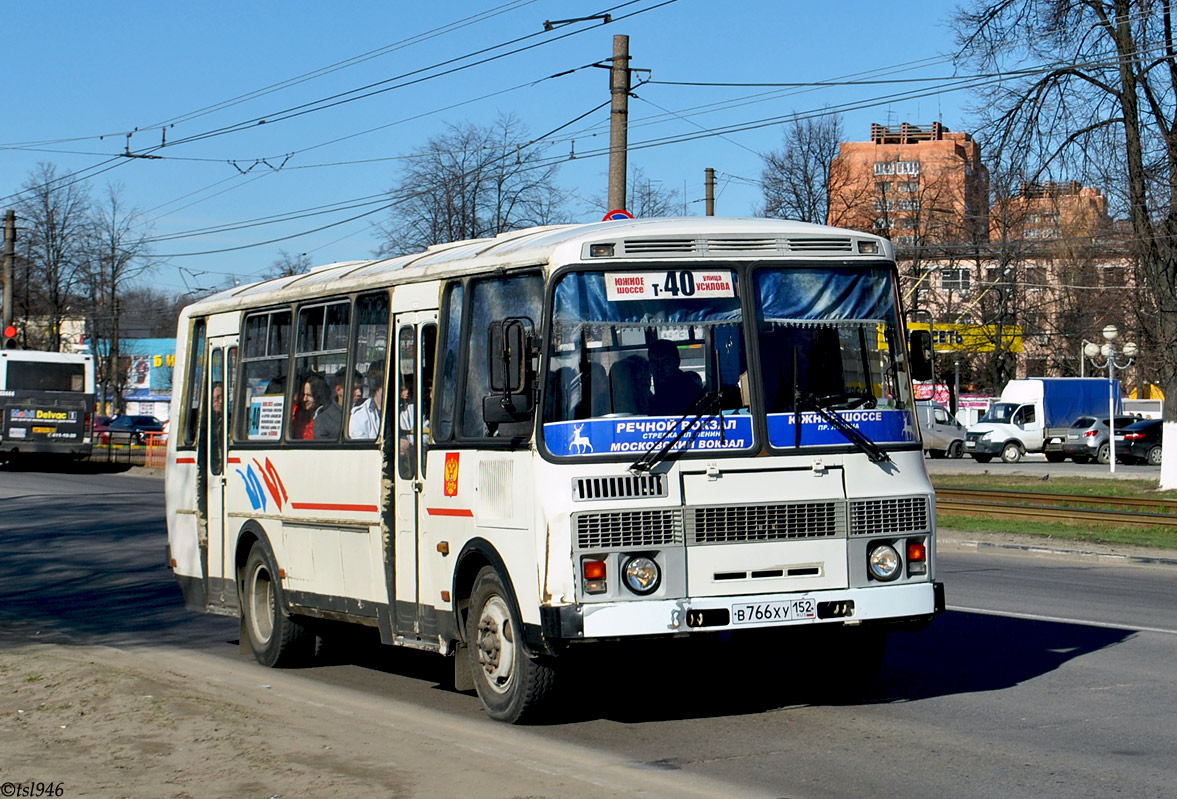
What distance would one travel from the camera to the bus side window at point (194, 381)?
12.5 metres

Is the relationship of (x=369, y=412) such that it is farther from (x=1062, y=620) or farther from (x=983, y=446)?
(x=983, y=446)

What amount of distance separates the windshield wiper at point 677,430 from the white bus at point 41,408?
3962 centimetres

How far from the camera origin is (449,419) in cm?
891

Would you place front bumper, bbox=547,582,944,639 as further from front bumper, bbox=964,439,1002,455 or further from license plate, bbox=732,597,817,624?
front bumper, bbox=964,439,1002,455

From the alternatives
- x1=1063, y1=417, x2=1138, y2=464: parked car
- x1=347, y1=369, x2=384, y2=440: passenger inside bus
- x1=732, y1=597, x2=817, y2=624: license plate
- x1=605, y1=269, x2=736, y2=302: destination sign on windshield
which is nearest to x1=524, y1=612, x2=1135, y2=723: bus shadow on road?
x1=732, y1=597, x2=817, y2=624: license plate

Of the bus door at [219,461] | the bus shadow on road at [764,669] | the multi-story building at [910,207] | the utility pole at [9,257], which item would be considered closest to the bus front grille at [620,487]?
the bus shadow on road at [764,669]

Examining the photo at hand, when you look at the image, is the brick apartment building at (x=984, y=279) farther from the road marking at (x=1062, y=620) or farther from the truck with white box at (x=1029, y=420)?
the road marking at (x=1062, y=620)

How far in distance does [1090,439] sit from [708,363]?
4359 cm

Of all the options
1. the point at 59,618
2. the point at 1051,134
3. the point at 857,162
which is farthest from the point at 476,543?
the point at 857,162

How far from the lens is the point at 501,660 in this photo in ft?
27.5

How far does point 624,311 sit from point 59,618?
27.6 ft

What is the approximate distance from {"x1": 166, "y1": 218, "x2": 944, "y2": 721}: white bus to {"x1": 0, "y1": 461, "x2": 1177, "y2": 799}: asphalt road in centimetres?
51

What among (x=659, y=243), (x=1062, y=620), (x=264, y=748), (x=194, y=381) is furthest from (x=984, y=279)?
(x=264, y=748)

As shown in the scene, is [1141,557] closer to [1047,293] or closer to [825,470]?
[825,470]
